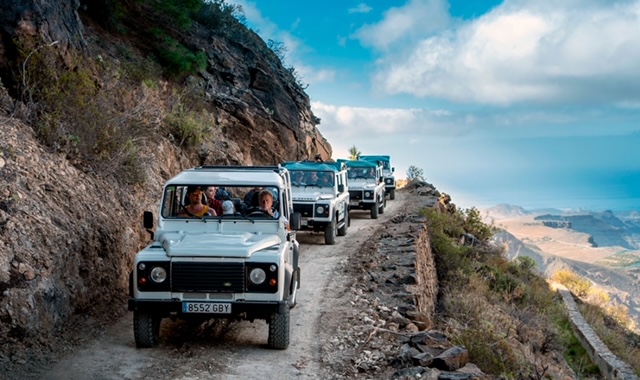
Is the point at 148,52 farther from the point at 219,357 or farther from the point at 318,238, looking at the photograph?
the point at 219,357

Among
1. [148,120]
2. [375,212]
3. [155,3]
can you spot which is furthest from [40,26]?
[375,212]

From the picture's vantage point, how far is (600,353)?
64.1ft

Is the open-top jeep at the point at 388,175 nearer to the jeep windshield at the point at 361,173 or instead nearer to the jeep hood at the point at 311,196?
the jeep windshield at the point at 361,173

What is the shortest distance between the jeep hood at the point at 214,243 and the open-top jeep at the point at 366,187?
1394 cm

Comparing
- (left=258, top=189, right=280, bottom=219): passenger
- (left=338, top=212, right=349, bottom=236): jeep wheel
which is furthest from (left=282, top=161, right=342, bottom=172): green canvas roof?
(left=258, top=189, right=280, bottom=219): passenger

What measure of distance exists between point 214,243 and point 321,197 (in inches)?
348

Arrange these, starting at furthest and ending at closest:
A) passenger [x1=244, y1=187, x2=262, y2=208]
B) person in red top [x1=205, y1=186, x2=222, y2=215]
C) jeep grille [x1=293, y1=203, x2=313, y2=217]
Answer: jeep grille [x1=293, y1=203, x2=313, y2=217]
passenger [x1=244, y1=187, x2=262, y2=208]
person in red top [x1=205, y1=186, x2=222, y2=215]

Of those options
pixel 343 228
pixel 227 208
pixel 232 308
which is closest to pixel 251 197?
pixel 227 208

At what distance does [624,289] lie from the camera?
123250 mm

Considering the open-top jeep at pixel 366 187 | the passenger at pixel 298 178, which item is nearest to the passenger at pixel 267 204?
the passenger at pixel 298 178

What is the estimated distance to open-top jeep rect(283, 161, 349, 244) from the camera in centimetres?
1586

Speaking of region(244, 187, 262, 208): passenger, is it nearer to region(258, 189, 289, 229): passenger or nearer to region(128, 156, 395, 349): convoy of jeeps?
region(128, 156, 395, 349): convoy of jeeps

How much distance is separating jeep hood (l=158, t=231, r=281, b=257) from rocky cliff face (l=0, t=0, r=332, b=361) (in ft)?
4.81

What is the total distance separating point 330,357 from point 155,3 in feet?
61.3
